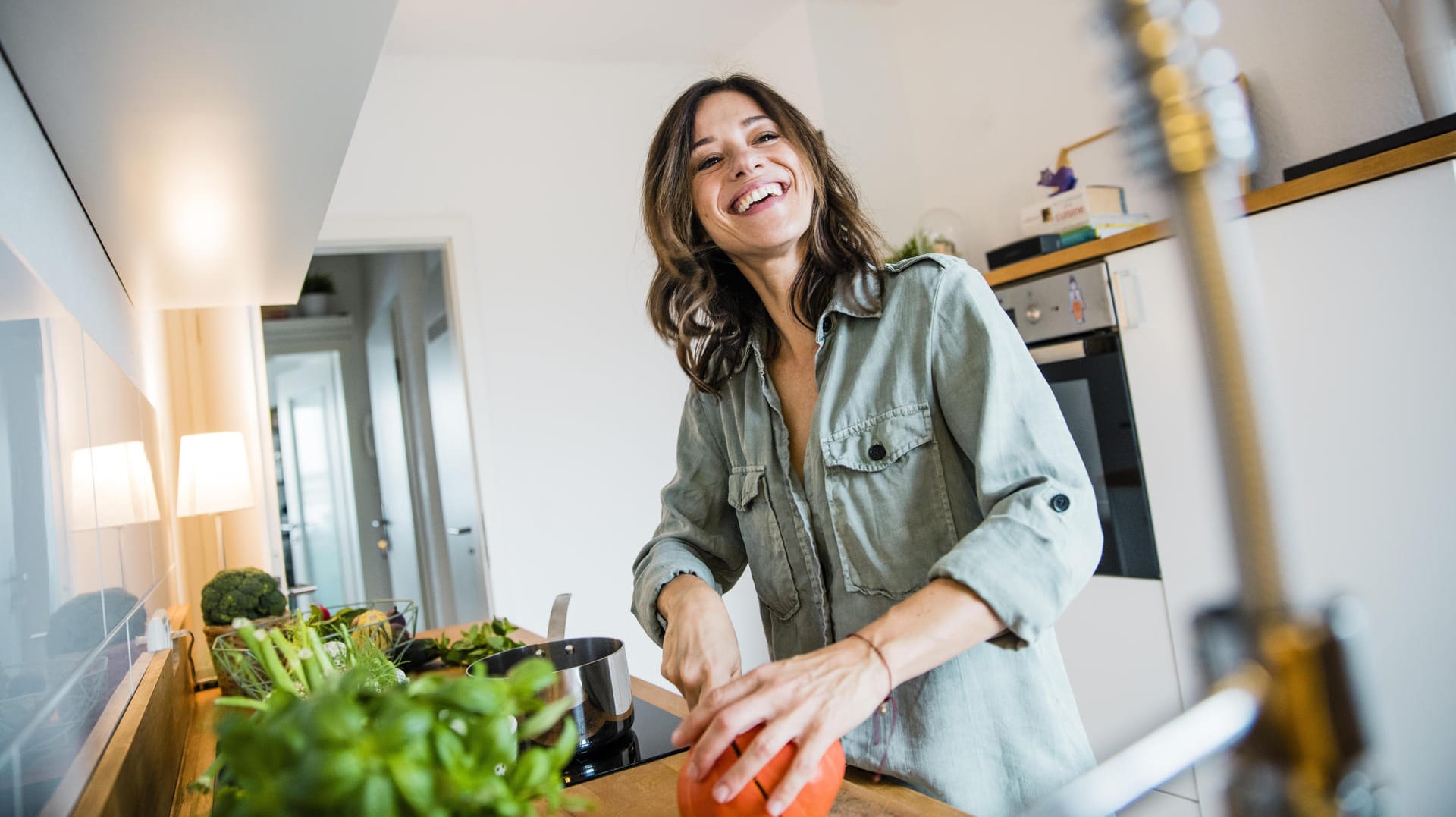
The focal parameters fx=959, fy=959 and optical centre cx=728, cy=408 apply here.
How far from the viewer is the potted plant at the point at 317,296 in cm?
542

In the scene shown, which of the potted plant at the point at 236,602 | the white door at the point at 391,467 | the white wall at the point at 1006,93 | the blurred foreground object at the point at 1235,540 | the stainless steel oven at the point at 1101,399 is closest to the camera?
the blurred foreground object at the point at 1235,540

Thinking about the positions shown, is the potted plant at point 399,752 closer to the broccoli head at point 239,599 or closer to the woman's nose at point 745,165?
the woman's nose at point 745,165

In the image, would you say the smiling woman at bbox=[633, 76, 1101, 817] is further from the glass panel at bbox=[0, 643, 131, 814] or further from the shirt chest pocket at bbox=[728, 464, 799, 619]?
the glass panel at bbox=[0, 643, 131, 814]

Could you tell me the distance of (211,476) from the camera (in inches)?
96.2

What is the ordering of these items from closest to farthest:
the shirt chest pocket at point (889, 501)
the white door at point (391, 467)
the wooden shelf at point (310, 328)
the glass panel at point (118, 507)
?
the glass panel at point (118, 507)
the shirt chest pocket at point (889, 501)
the white door at point (391, 467)
the wooden shelf at point (310, 328)

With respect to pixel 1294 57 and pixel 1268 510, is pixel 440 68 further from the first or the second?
pixel 1268 510

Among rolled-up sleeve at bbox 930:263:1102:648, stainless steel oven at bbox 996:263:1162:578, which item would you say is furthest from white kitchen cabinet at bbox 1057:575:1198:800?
rolled-up sleeve at bbox 930:263:1102:648

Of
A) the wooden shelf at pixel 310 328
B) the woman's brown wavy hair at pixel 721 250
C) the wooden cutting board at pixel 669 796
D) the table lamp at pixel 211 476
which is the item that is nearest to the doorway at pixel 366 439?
the wooden shelf at pixel 310 328

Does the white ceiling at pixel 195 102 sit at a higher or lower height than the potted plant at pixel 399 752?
higher

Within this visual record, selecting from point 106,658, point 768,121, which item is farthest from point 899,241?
point 106,658

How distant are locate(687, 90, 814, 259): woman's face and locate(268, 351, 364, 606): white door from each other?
5.04 metres

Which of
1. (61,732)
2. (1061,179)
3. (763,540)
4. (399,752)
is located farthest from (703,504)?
(1061,179)

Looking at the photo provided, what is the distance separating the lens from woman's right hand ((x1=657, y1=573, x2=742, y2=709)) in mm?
887

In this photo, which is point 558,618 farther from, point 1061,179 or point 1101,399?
point 1061,179
